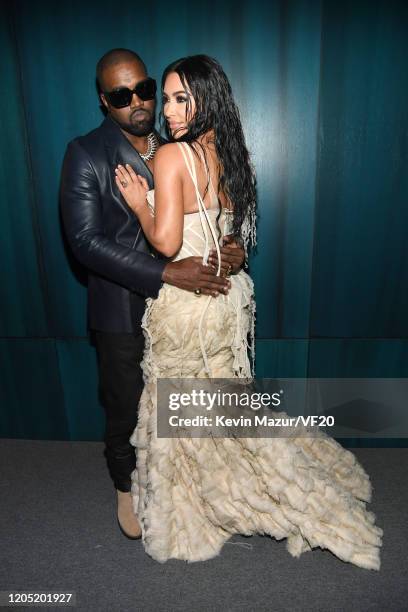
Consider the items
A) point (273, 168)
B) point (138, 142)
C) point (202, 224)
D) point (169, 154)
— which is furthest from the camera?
point (273, 168)

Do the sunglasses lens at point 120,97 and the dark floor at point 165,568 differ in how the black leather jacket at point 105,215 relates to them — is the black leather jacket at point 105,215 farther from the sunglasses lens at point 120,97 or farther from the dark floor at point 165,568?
the dark floor at point 165,568

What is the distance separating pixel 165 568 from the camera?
192 cm

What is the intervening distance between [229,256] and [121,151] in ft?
1.91

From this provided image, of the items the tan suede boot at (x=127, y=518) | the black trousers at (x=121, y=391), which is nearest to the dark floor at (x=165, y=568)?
the tan suede boot at (x=127, y=518)

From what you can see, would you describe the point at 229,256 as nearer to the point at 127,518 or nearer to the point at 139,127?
the point at 139,127

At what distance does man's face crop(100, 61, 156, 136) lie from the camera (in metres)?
1.76

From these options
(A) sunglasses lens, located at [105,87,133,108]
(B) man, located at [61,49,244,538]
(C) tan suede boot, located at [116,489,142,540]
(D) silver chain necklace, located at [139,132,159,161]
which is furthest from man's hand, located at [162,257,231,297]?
(C) tan suede boot, located at [116,489,142,540]

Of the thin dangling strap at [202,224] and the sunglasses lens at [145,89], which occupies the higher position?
the sunglasses lens at [145,89]

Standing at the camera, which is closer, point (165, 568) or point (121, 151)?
point (121, 151)

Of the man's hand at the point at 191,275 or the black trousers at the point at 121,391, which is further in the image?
the black trousers at the point at 121,391

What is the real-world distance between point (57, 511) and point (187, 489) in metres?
0.75

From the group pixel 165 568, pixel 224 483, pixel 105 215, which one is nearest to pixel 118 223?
pixel 105 215

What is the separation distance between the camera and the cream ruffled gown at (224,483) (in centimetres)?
183

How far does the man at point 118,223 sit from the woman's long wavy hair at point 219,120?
22 cm
